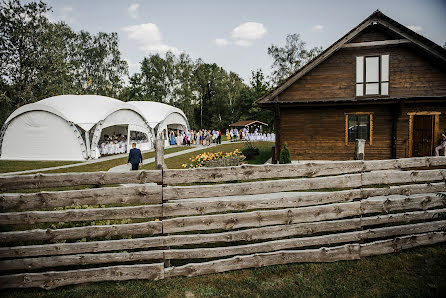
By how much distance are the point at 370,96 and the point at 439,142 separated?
430 centimetres

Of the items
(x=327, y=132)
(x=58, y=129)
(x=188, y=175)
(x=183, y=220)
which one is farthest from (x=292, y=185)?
(x=58, y=129)

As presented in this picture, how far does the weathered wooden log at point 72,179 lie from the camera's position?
3.73 metres

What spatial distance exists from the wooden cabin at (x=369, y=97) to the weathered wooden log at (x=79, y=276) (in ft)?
44.0

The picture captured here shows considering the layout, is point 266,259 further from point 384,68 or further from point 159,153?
point 384,68

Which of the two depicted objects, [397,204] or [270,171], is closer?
[270,171]

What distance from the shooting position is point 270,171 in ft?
14.0

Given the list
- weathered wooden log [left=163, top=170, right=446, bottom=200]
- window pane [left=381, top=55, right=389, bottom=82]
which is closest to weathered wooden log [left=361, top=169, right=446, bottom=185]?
weathered wooden log [left=163, top=170, right=446, bottom=200]

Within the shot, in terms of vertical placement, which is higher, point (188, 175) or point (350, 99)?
point (350, 99)

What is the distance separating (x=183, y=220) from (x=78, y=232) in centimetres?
145

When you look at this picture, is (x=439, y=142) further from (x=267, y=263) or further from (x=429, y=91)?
(x=267, y=263)

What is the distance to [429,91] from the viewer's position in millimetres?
15008

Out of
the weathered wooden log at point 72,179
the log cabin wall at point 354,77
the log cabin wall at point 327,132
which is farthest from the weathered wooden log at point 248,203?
the log cabin wall at point 327,132

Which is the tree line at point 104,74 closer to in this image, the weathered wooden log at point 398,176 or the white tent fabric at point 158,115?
the white tent fabric at point 158,115

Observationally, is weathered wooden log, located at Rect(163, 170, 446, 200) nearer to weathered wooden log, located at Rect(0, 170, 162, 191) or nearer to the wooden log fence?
the wooden log fence
